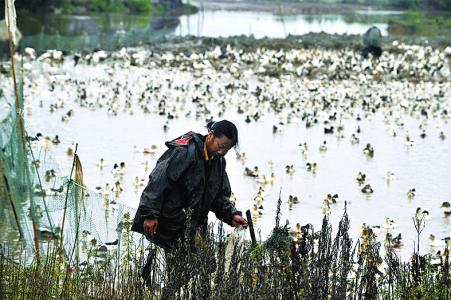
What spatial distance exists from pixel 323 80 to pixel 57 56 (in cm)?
767

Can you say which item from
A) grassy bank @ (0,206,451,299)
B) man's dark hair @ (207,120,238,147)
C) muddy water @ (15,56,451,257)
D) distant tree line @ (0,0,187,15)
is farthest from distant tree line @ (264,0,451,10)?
grassy bank @ (0,206,451,299)

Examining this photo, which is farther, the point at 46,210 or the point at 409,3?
the point at 409,3

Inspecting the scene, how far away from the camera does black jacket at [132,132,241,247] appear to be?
6512mm

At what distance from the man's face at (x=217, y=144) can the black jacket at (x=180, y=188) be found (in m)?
0.07

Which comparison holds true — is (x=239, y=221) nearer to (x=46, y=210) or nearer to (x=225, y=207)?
(x=225, y=207)

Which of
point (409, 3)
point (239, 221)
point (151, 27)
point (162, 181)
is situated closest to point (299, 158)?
point (239, 221)

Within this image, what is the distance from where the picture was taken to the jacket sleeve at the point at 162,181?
6.49m

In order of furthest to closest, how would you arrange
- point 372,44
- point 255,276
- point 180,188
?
point 372,44
point 180,188
point 255,276

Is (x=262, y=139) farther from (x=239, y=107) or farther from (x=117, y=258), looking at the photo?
(x=117, y=258)

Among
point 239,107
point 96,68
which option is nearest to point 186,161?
point 239,107

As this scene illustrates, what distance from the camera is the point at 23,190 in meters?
9.40

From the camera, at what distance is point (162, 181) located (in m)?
6.54

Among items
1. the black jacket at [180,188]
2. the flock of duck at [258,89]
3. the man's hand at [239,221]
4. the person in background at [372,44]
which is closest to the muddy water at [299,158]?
the flock of duck at [258,89]

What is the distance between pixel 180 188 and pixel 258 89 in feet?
51.9
